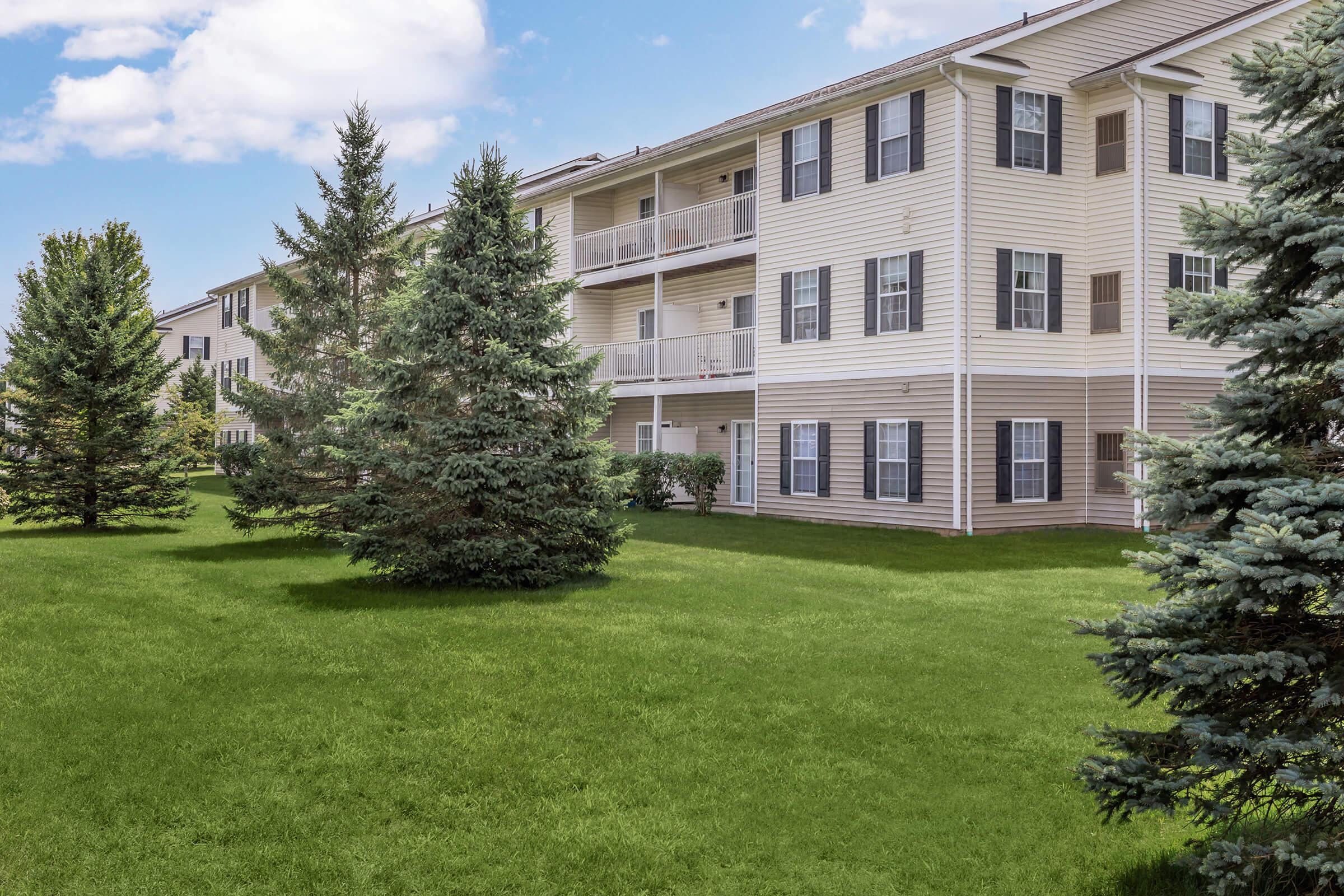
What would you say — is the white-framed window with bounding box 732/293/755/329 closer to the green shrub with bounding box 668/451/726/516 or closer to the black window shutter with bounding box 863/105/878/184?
the green shrub with bounding box 668/451/726/516

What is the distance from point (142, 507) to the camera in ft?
73.9

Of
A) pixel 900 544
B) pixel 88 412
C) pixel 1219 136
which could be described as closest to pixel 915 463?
pixel 900 544

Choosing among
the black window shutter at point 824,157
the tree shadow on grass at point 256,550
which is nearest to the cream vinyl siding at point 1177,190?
the black window shutter at point 824,157

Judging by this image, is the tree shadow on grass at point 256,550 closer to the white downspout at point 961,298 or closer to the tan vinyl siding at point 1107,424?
the white downspout at point 961,298

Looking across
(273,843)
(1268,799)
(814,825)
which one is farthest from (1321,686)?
(273,843)

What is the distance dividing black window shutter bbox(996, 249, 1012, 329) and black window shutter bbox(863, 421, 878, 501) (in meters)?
3.16

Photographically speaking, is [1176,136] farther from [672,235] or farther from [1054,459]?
[672,235]

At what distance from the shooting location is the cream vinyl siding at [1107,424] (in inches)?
819

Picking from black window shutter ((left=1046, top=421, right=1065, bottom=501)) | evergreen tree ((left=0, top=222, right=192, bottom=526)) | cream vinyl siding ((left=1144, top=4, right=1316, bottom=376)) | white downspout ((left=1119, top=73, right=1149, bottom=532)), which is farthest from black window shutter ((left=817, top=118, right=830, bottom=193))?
evergreen tree ((left=0, top=222, right=192, bottom=526))

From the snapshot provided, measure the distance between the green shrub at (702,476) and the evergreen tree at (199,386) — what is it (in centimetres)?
3423

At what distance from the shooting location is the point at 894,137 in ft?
70.2

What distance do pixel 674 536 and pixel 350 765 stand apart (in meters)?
13.6

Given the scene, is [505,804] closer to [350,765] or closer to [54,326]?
[350,765]

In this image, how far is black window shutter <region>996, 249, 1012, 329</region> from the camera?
20594mm
